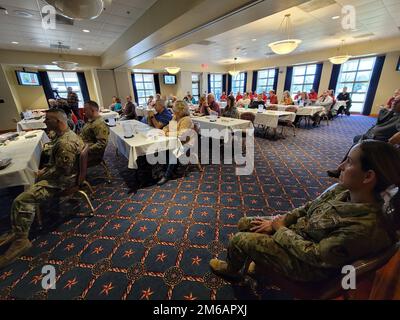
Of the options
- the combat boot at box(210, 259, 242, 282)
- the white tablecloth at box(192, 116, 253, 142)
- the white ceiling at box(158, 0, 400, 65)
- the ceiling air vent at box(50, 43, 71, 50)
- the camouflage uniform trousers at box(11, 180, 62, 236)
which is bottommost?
the combat boot at box(210, 259, 242, 282)

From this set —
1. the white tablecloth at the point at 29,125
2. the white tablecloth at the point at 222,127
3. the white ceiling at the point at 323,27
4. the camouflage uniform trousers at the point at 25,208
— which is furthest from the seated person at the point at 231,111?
the white tablecloth at the point at 29,125

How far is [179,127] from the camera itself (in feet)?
9.64

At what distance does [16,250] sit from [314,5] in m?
6.26

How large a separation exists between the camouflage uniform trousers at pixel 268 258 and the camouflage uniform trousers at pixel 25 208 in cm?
191

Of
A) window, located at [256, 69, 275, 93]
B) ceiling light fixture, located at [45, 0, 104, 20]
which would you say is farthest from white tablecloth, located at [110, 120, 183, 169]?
window, located at [256, 69, 275, 93]

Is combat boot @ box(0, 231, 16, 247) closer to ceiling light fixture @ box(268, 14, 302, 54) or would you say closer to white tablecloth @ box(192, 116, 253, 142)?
white tablecloth @ box(192, 116, 253, 142)

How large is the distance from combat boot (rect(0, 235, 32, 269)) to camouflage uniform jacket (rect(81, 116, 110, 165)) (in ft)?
4.07

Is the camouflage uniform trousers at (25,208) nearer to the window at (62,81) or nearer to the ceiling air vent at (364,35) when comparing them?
the ceiling air vent at (364,35)

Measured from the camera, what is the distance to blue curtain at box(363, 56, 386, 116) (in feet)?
26.6

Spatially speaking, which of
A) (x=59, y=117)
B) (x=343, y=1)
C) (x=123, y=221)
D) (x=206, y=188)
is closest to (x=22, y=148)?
(x=59, y=117)

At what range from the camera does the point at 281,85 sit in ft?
37.7

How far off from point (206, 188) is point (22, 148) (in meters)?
2.57

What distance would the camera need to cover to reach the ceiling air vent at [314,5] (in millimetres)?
3643
